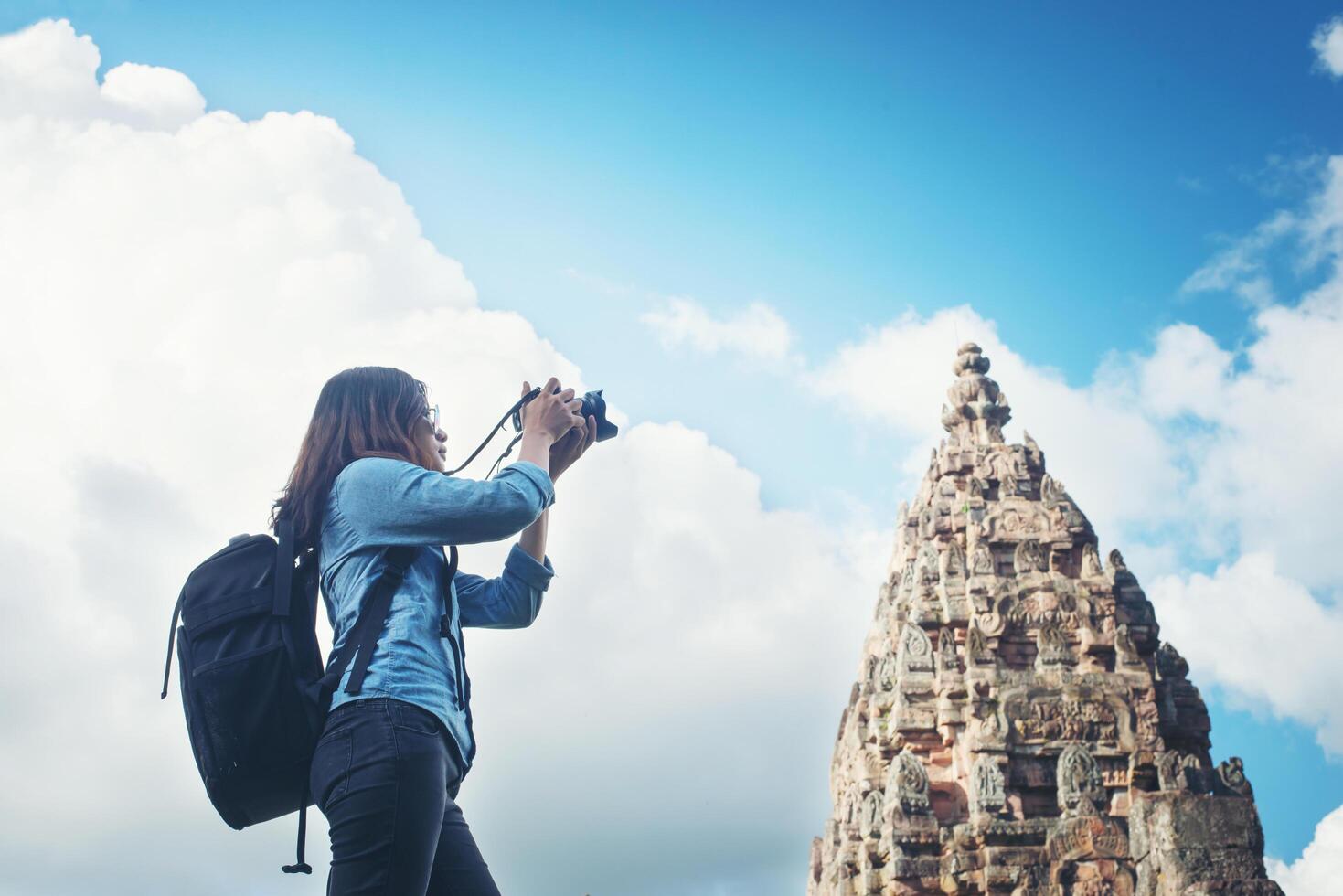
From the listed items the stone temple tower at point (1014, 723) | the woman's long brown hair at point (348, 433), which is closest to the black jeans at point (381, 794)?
the woman's long brown hair at point (348, 433)

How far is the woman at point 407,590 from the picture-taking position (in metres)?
2.96

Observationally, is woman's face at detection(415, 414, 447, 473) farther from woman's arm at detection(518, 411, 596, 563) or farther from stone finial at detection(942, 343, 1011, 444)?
stone finial at detection(942, 343, 1011, 444)

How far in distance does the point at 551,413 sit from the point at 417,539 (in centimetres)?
63

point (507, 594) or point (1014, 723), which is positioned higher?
point (1014, 723)

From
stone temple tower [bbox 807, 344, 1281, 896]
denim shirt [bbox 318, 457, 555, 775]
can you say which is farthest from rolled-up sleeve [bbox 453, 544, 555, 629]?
stone temple tower [bbox 807, 344, 1281, 896]

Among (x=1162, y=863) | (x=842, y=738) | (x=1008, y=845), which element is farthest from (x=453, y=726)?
(x=842, y=738)

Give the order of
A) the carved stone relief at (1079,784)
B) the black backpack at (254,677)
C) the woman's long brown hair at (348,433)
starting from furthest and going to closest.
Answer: the carved stone relief at (1079,784) → the woman's long brown hair at (348,433) → the black backpack at (254,677)

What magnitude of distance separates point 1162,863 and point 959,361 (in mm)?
11569

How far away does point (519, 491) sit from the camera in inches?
132

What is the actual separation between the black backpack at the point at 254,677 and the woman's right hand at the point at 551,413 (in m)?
0.72

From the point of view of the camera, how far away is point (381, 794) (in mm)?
2949

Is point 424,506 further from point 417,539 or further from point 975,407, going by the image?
point 975,407

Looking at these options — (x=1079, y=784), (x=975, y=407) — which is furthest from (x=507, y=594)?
(x=975, y=407)

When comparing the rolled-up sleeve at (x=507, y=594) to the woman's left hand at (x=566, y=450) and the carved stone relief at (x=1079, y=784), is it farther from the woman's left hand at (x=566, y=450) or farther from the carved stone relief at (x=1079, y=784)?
the carved stone relief at (x=1079, y=784)
